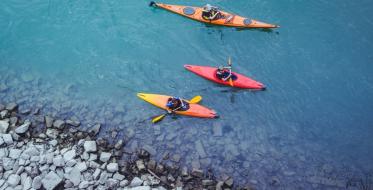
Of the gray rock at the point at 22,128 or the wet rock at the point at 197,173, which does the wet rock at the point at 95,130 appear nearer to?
the gray rock at the point at 22,128

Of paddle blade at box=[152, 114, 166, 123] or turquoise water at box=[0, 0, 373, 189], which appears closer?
turquoise water at box=[0, 0, 373, 189]

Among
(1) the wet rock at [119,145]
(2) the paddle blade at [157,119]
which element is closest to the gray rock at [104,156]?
(1) the wet rock at [119,145]

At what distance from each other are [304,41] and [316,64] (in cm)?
186

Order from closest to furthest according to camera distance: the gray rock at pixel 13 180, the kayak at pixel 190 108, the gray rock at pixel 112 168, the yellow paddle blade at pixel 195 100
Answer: the gray rock at pixel 13 180, the gray rock at pixel 112 168, the kayak at pixel 190 108, the yellow paddle blade at pixel 195 100

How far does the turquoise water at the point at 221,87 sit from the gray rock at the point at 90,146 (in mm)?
1767

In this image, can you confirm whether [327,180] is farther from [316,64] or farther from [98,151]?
[98,151]

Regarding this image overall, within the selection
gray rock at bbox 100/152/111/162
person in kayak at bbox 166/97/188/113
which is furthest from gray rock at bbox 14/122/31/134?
person in kayak at bbox 166/97/188/113

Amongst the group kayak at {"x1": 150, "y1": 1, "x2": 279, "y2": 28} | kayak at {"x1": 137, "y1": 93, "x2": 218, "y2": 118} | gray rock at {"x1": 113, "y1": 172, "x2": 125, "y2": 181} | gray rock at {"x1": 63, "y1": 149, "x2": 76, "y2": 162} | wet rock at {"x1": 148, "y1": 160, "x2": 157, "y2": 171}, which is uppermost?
kayak at {"x1": 150, "y1": 1, "x2": 279, "y2": 28}

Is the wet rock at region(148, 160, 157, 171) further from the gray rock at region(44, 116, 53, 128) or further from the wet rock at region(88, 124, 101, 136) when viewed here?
the gray rock at region(44, 116, 53, 128)

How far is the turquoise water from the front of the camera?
17953 mm

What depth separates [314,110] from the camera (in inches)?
775

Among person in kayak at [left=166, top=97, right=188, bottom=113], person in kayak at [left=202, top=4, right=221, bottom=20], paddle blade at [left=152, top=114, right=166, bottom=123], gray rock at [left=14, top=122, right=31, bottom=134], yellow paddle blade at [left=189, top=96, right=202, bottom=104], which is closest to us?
gray rock at [left=14, top=122, right=31, bottom=134]

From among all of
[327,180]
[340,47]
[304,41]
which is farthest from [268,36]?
[327,180]

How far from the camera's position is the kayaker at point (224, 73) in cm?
1994
